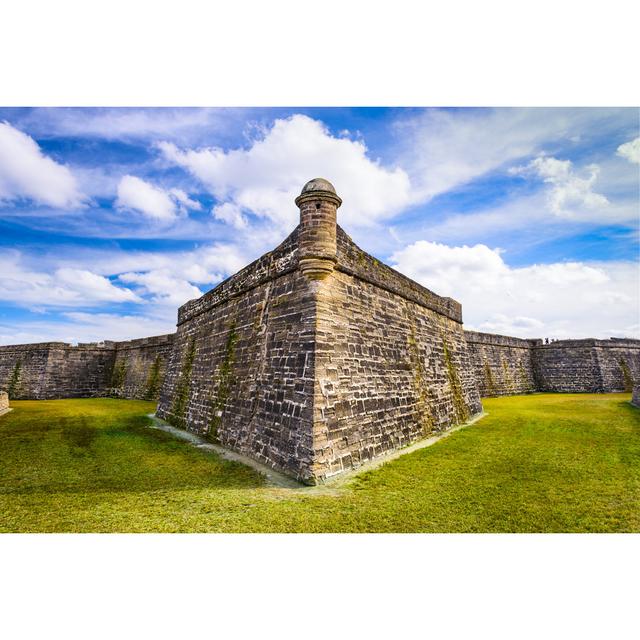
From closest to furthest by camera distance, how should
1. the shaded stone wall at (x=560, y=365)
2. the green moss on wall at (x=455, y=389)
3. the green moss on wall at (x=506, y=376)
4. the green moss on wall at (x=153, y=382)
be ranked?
the green moss on wall at (x=455, y=389)
the green moss on wall at (x=153, y=382)
the shaded stone wall at (x=560, y=365)
the green moss on wall at (x=506, y=376)

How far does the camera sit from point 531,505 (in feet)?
15.3

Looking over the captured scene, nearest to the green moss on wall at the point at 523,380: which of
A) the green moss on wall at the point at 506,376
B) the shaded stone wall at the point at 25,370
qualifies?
the green moss on wall at the point at 506,376

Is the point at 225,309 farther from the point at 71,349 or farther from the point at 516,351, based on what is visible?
the point at 516,351

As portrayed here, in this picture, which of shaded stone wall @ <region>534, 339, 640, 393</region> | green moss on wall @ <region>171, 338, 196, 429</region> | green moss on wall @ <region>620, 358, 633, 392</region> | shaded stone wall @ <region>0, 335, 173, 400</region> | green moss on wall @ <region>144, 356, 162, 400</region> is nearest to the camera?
green moss on wall @ <region>171, 338, 196, 429</region>

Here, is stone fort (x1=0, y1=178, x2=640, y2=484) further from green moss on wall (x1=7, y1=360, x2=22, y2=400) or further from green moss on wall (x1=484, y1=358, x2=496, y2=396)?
green moss on wall (x1=7, y1=360, x2=22, y2=400)

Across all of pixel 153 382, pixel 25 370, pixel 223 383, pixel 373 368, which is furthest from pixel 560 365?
pixel 25 370

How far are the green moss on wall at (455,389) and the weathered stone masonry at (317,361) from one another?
0.19 m

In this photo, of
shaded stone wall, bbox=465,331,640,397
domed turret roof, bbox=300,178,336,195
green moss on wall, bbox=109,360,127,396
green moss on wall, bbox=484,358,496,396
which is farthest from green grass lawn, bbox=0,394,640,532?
green moss on wall, bbox=109,360,127,396

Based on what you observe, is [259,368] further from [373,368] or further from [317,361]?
[373,368]

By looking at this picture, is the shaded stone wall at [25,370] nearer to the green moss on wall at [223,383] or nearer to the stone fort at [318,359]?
the stone fort at [318,359]

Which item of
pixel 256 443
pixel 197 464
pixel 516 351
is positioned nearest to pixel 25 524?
pixel 197 464

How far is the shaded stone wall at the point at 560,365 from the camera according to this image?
2366 centimetres

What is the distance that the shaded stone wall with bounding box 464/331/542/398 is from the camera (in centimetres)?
2253

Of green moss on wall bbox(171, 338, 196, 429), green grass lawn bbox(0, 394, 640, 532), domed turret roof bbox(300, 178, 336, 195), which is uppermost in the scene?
domed turret roof bbox(300, 178, 336, 195)
